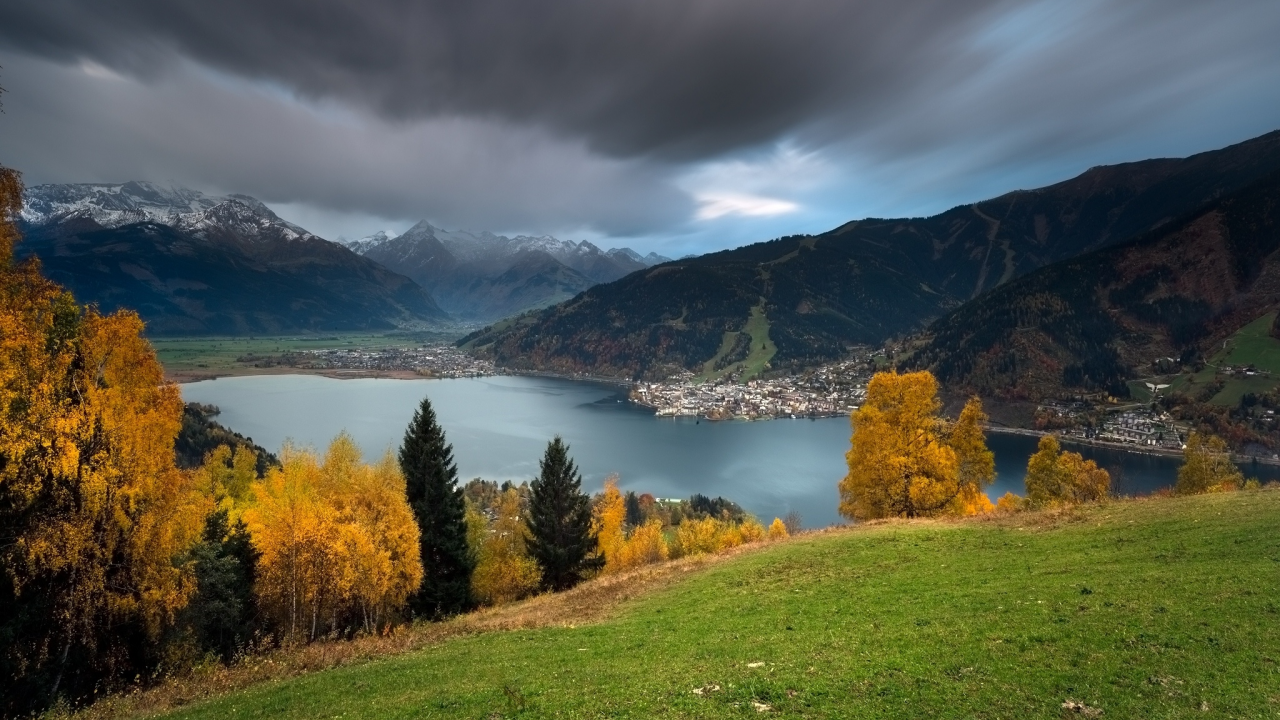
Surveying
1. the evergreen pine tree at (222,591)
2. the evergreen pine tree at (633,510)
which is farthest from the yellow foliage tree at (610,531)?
the evergreen pine tree at (633,510)

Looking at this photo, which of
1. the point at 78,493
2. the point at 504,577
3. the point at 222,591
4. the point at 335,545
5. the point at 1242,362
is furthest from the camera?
the point at 1242,362

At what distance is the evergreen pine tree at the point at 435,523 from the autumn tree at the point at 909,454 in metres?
24.5

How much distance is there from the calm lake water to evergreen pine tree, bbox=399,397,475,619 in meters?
71.9

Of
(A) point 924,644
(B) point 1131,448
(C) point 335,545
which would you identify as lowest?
(B) point 1131,448

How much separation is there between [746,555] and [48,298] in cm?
2682

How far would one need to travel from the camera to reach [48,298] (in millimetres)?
16750

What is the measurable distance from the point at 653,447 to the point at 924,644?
139 metres

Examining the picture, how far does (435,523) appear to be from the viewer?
3356 centimetres

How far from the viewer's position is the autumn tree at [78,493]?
51.1ft

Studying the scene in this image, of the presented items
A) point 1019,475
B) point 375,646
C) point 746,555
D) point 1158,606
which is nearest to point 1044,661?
point 1158,606

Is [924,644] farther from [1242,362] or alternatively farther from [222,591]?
[1242,362]

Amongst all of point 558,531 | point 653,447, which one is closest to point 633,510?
point 558,531

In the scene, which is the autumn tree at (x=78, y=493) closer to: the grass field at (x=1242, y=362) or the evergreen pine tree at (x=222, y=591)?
the evergreen pine tree at (x=222, y=591)

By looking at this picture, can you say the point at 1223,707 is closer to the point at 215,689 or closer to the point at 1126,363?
the point at 215,689
